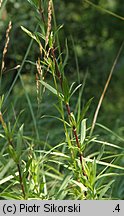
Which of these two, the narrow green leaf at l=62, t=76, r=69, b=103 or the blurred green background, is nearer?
the narrow green leaf at l=62, t=76, r=69, b=103

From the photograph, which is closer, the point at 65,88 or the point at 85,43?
the point at 65,88

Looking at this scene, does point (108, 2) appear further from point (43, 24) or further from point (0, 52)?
point (43, 24)

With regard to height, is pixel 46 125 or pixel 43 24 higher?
pixel 43 24

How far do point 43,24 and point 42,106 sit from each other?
1.94 m

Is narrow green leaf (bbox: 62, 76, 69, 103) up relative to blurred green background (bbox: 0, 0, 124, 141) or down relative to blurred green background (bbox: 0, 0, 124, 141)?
up

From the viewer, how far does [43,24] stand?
151 centimetres

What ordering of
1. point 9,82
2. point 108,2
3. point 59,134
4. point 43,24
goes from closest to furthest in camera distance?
point 43,24
point 59,134
point 9,82
point 108,2

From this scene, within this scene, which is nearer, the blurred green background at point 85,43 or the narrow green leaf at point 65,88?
the narrow green leaf at point 65,88

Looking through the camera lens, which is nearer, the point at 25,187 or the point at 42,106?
the point at 25,187

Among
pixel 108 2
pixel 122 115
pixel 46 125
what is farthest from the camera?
pixel 108 2

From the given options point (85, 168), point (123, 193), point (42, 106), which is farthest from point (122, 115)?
point (85, 168)

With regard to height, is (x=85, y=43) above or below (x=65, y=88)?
below

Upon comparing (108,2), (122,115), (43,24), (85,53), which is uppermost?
(43,24)

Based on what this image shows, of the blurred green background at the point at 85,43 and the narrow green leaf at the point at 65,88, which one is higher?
the narrow green leaf at the point at 65,88
